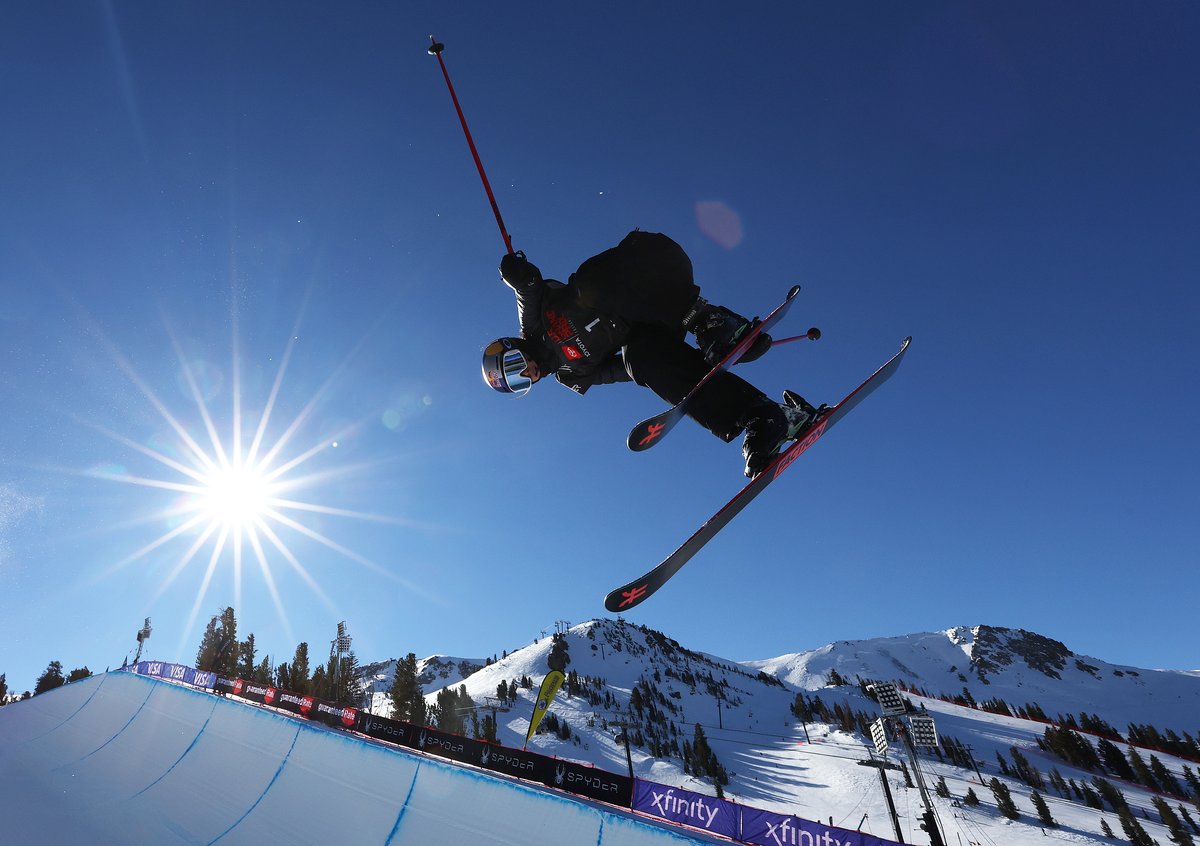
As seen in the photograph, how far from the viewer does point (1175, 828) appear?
47688mm

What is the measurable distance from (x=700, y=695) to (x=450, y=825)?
129 m

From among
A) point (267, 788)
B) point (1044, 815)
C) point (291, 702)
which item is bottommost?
point (267, 788)

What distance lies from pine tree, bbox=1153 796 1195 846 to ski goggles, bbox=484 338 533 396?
70.5m

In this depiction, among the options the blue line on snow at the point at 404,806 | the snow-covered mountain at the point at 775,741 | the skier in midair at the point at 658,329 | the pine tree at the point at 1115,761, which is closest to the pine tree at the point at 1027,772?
the snow-covered mountain at the point at 775,741

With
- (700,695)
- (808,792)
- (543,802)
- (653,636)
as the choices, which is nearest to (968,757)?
(808,792)

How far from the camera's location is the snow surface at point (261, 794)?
5.50 metres

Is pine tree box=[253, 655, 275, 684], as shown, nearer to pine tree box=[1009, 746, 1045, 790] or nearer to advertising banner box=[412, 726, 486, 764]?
advertising banner box=[412, 726, 486, 764]

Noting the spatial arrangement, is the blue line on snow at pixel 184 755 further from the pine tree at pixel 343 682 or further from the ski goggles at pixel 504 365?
the pine tree at pixel 343 682

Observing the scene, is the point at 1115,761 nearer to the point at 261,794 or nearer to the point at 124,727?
the point at 261,794

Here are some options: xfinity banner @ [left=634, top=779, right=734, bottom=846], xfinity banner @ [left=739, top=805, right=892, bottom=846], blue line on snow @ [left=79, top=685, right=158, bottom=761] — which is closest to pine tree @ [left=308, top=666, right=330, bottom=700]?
blue line on snow @ [left=79, top=685, right=158, bottom=761]

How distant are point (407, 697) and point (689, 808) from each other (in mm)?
53766

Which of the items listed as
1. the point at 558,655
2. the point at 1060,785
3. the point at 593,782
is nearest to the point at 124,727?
the point at 593,782

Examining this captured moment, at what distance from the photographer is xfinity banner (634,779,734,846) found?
11367 mm

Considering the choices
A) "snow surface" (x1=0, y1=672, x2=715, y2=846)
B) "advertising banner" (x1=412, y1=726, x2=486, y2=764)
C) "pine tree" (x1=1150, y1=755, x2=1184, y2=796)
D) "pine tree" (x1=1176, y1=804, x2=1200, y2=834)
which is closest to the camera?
"snow surface" (x1=0, y1=672, x2=715, y2=846)
